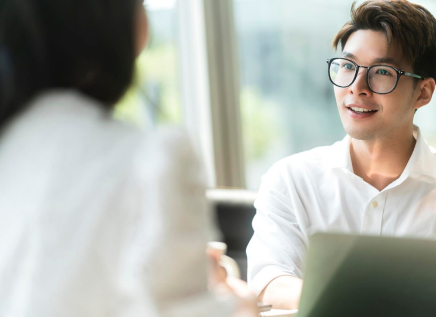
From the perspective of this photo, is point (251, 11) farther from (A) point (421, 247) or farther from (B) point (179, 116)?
(A) point (421, 247)

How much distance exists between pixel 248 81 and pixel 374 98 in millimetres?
2139

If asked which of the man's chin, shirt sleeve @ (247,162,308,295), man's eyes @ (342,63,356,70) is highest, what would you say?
man's eyes @ (342,63,356,70)

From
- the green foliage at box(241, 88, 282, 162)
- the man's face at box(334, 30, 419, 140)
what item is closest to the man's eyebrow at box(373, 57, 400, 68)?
the man's face at box(334, 30, 419, 140)

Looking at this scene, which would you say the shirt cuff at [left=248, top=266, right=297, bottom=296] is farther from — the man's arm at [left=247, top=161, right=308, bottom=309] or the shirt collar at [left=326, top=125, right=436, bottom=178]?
the shirt collar at [left=326, top=125, right=436, bottom=178]

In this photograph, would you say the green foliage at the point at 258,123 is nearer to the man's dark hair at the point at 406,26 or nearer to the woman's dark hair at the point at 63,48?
the man's dark hair at the point at 406,26

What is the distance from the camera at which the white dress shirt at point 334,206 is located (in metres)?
1.69

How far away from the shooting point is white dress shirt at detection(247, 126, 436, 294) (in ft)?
5.54

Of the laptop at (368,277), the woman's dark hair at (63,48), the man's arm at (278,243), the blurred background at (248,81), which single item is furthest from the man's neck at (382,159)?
the blurred background at (248,81)

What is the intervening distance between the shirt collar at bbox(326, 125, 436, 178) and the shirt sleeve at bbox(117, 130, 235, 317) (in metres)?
1.24

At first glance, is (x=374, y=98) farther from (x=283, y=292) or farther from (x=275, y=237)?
(x=283, y=292)

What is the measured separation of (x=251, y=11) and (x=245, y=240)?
216 cm

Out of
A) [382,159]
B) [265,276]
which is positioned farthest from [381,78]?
[265,276]

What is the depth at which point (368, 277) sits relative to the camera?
0.96 m

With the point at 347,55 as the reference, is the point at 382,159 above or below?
below
